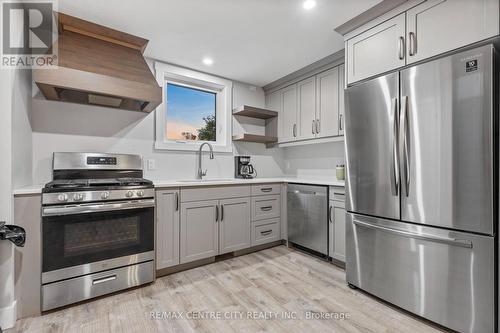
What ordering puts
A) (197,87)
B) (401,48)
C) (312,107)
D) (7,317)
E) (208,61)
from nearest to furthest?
(7,317)
(401,48)
(208,61)
(312,107)
(197,87)

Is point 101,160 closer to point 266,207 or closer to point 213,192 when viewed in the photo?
point 213,192

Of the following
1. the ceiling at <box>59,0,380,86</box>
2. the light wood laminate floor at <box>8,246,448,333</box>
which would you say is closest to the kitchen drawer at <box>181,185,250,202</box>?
the light wood laminate floor at <box>8,246,448,333</box>

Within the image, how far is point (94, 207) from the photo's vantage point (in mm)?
1938

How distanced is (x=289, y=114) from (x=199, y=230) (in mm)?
2177

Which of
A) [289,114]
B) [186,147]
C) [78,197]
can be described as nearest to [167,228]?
[78,197]

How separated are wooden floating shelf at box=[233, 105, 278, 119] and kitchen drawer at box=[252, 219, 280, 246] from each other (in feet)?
5.37

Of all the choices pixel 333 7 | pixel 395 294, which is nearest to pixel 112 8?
pixel 333 7

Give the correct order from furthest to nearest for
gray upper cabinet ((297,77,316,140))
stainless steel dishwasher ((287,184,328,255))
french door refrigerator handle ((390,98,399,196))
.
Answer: gray upper cabinet ((297,77,316,140)), stainless steel dishwasher ((287,184,328,255)), french door refrigerator handle ((390,98,399,196))

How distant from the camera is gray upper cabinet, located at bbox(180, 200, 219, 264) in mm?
2506

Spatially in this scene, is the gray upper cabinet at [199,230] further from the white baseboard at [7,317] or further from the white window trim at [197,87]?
the white baseboard at [7,317]

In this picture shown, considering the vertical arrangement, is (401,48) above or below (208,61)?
below

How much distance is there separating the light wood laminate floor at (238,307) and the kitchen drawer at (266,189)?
0.96 metres

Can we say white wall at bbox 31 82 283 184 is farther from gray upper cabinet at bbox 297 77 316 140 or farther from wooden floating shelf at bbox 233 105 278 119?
gray upper cabinet at bbox 297 77 316 140

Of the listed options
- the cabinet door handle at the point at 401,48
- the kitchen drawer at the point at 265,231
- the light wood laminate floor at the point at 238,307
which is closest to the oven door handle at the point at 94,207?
the light wood laminate floor at the point at 238,307
